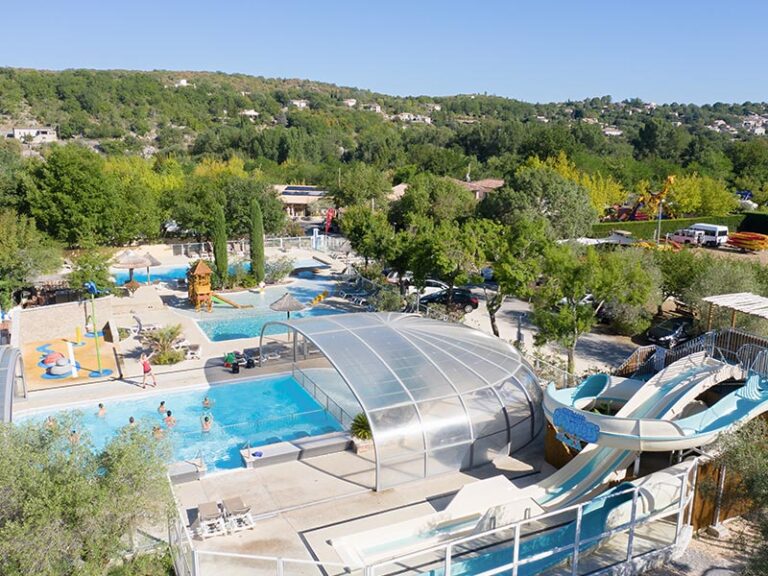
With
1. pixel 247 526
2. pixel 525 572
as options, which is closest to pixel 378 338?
pixel 247 526

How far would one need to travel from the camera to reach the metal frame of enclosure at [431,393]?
51.1ft

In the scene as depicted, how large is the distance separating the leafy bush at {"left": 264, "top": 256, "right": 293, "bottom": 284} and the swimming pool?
15.8 m

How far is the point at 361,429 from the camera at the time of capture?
17734mm

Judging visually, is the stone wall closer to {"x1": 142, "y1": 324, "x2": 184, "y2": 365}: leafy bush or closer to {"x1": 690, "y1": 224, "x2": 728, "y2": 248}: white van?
{"x1": 142, "y1": 324, "x2": 184, "y2": 365}: leafy bush

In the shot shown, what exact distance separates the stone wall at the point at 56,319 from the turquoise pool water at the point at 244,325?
4.55m

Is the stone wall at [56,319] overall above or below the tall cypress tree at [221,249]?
below

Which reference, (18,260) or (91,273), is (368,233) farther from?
(18,260)

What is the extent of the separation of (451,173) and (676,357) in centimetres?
6481

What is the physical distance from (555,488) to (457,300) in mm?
18014

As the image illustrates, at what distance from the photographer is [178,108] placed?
142 meters

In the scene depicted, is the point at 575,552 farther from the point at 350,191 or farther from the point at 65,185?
the point at 350,191

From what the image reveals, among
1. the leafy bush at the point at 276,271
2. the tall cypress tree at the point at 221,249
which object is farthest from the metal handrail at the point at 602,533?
the leafy bush at the point at 276,271

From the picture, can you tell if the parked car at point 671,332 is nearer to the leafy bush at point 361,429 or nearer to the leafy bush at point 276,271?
the leafy bush at point 361,429

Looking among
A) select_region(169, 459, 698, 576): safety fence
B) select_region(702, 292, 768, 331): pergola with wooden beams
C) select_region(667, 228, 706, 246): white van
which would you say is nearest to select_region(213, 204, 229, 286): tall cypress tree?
select_region(169, 459, 698, 576): safety fence
